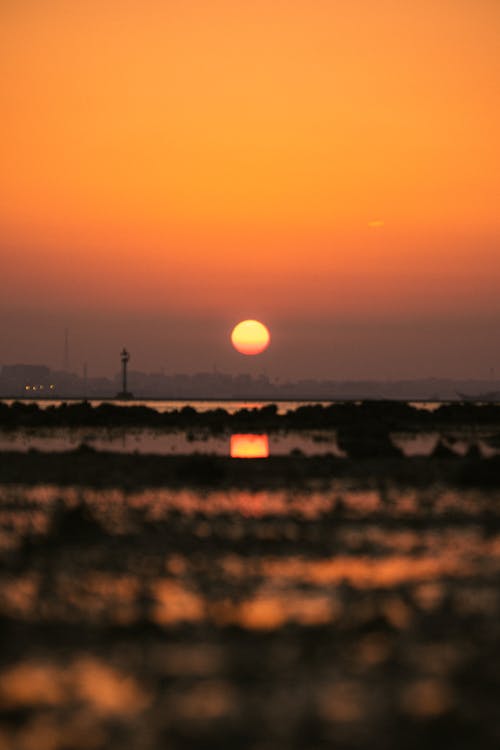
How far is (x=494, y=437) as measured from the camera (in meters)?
67.6

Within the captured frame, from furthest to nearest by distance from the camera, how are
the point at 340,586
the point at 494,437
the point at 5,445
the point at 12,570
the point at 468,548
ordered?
1. the point at 494,437
2. the point at 5,445
3. the point at 468,548
4. the point at 12,570
5. the point at 340,586

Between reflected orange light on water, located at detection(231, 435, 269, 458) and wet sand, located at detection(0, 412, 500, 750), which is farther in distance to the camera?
reflected orange light on water, located at detection(231, 435, 269, 458)

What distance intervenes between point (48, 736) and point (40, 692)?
1319 mm

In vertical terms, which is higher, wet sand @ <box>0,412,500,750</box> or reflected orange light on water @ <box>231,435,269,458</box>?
reflected orange light on water @ <box>231,435,269,458</box>

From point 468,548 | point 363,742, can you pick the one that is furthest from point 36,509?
Answer: point 363,742

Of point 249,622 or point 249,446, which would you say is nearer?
point 249,622

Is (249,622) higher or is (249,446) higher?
(249,446)

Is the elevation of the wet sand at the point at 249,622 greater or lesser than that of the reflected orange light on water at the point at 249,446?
lesser

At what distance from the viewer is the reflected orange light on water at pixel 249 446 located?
149 ft

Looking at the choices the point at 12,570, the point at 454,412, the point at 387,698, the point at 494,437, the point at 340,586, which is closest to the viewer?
the point at 387,698

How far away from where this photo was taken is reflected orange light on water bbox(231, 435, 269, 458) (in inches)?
1787

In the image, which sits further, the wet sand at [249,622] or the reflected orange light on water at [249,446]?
the reflected orange light on water at [249,446]

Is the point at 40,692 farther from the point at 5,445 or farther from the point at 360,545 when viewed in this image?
the point at 5,445

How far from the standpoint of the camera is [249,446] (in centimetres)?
5356
